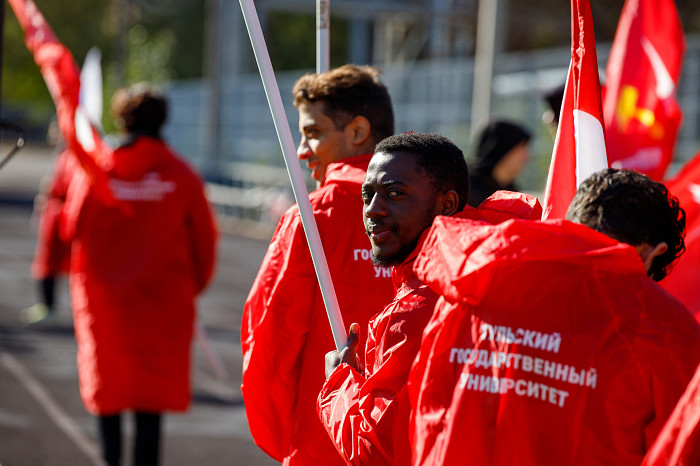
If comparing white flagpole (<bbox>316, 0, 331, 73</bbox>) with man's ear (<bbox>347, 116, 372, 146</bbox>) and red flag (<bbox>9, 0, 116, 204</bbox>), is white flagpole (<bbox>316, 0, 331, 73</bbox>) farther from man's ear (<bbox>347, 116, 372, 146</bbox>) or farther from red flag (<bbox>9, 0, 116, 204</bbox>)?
red flag (<bbox>9, 0, 116, 204</bbox>)

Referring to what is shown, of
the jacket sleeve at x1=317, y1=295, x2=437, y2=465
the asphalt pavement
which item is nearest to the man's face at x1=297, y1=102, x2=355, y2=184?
the jacket sleeve at x1=317, y1=295, x2=437, y2=465

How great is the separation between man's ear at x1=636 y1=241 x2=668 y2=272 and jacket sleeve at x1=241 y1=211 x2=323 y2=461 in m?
1.19

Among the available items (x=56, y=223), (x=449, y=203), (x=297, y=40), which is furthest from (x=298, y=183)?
(x=297, y=40)

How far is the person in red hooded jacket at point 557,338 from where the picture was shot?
70.0 inches

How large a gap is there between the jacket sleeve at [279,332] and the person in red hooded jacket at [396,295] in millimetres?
452

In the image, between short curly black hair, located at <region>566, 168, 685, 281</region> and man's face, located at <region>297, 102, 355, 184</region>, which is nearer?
short curly black hair, located at <region>566, 168, 685, 281</region>

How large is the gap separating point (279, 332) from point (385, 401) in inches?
33.2

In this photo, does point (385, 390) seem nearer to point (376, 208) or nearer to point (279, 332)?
point (376, 208)

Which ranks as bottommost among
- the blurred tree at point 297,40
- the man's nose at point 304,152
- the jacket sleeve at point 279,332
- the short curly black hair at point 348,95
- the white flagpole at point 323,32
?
the blurred tree at point 297,40

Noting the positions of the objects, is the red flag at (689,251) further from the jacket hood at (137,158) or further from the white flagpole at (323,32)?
the jacket hood at (137,158)

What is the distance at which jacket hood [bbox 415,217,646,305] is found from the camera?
1800 mm

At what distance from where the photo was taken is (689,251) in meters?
3.68

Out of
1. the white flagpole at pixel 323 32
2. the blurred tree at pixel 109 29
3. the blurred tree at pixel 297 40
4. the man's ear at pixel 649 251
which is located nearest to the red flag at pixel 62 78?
the white flagpole at pixel 323 32

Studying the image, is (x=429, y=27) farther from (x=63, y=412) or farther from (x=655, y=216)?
(x=655, y=216)
